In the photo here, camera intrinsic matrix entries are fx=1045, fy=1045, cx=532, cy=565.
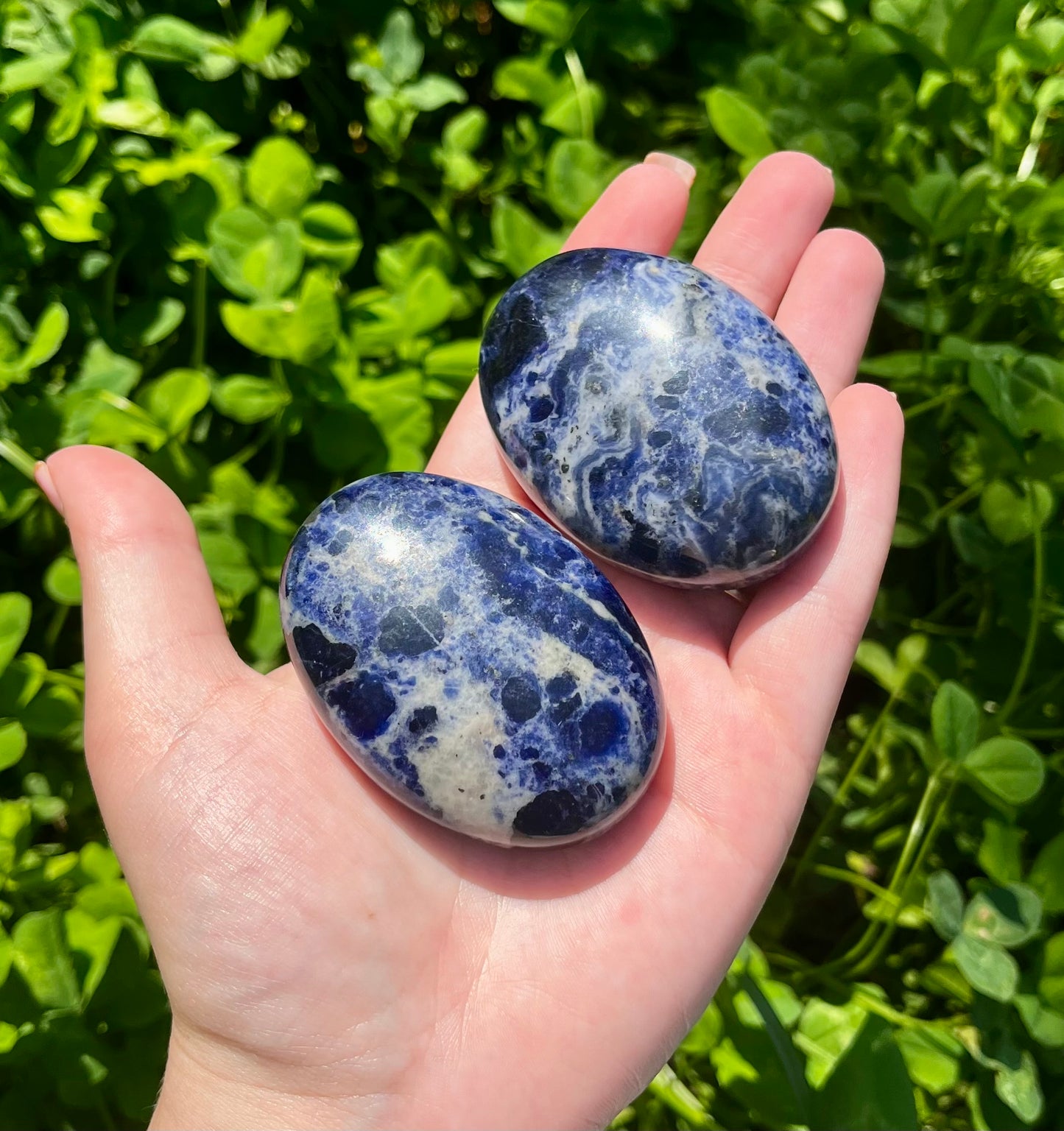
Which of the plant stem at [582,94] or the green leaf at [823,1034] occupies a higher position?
the plant stem at [582,94]

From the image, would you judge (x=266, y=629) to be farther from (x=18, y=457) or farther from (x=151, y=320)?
(x=151, y=320)

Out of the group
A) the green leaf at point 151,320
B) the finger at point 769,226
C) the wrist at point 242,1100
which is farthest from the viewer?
the green leaf at point 151,320

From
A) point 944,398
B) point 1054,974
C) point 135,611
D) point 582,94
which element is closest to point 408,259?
point 582,94

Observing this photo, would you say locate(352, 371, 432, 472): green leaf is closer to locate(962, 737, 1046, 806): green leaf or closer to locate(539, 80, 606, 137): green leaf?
locate(539, 80, 606, 137): green leaf

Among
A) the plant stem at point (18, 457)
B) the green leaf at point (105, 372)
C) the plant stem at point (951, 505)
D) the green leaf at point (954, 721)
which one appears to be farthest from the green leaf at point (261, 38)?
the green leaf at point (954, 721)

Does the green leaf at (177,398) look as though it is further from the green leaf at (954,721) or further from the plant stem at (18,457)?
the green leaf at (954,721)
